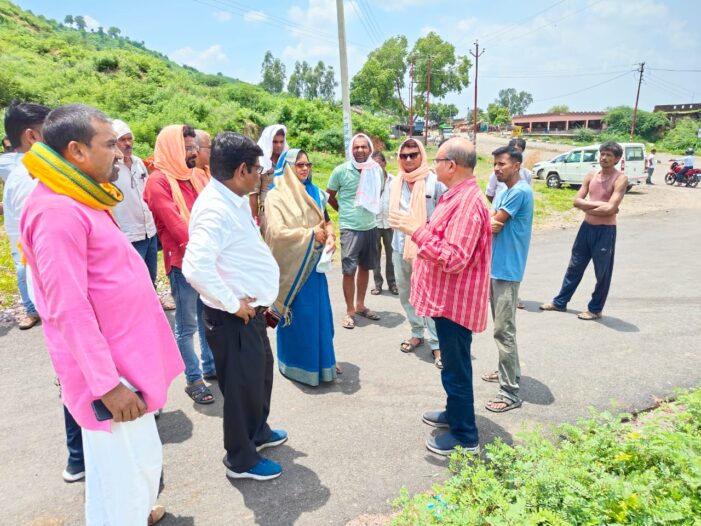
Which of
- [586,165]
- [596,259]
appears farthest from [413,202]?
Answer: [586,165]

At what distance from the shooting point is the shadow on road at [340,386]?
3.76 m

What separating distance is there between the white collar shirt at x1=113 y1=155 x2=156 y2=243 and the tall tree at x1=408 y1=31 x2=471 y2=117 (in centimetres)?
4809

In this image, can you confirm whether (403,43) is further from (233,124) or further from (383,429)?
(383,429)

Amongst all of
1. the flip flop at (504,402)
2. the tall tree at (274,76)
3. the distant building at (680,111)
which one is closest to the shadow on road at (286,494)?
the flip flop at (504,402)

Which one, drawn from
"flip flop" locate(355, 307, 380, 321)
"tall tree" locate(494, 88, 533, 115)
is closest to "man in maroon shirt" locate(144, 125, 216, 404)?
"flip flop" locate(355, 307, 380, 321)

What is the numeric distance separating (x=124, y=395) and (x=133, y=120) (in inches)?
773

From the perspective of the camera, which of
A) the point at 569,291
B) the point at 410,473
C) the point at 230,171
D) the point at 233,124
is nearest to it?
the point at 230,171

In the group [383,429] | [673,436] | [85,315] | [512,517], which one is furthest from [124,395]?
[673,436]

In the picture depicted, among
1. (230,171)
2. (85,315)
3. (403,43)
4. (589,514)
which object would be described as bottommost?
(589,514)

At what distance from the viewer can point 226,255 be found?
2.43 meters

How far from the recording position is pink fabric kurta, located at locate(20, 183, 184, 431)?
64.7 inches

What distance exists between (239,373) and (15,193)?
8.82 feet

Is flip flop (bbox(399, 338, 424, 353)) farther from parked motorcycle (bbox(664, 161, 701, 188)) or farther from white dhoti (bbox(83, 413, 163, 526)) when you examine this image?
parked motorcycle (bbox(664, 161, 701, 188))

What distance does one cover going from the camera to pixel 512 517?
6.64ft
